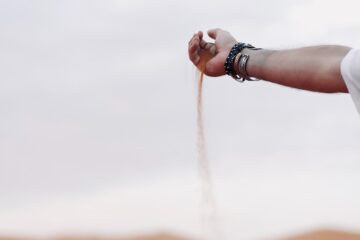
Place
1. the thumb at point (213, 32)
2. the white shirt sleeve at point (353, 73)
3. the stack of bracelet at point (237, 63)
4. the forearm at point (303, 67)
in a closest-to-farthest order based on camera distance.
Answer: the white shirt sleeve at point (353, 73) → the forearm at point (303, 67) → the stack of bracelet at point (237, 63) → the thumb at point (213, 32)

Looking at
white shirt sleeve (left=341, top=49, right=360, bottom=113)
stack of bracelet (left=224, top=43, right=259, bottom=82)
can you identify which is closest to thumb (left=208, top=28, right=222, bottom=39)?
stack of bracelet (left=224, top=43, right=259, bottom=82)

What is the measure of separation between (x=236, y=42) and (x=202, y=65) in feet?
0.42

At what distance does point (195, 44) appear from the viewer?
8.10 feet

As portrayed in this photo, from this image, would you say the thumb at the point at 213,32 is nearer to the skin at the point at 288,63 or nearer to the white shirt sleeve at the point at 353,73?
the skin at the point at 288,63

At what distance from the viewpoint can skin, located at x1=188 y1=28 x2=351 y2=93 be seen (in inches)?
83.2

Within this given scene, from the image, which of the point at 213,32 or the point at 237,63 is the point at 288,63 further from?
the point at 213,32

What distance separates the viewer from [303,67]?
7.17 ft

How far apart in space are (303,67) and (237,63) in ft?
0.79

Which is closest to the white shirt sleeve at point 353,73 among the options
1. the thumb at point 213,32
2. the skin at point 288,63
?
the skin at point 288,63

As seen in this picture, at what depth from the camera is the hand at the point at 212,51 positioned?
7.95 feet

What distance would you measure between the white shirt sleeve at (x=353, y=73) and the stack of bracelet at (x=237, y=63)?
0.38 m

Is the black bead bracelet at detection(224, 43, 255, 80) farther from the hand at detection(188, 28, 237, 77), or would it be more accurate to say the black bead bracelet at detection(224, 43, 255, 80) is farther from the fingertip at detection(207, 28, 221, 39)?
the fingertip at detection(207, 28, 221, 39)

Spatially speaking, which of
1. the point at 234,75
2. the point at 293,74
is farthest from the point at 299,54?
the point at 234,75

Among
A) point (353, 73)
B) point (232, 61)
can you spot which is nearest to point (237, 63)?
point (232, 61)
